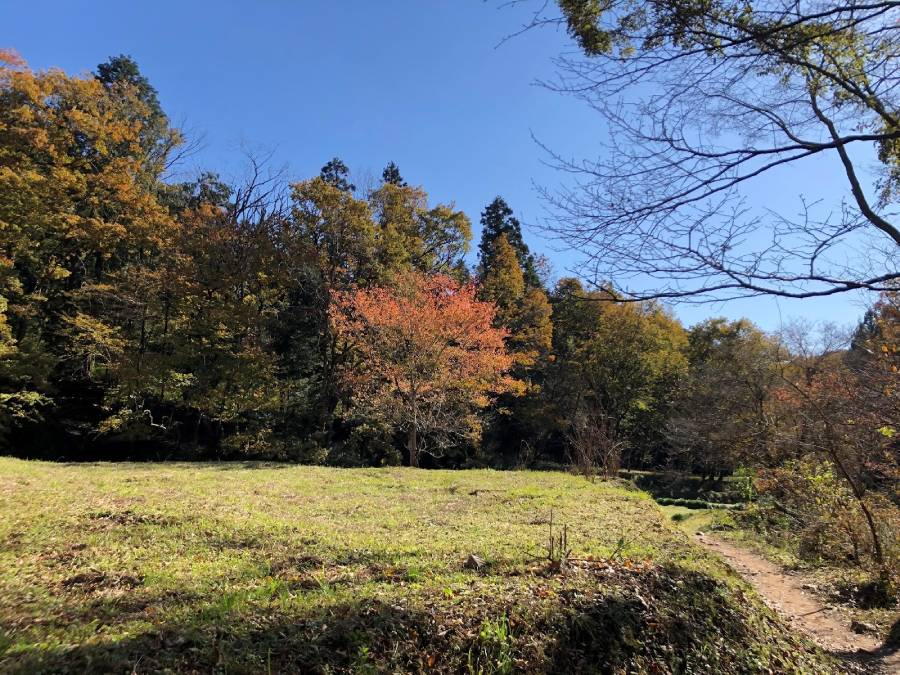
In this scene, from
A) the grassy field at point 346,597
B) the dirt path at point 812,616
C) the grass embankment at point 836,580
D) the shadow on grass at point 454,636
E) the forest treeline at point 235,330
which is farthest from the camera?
the forest treeline at point 235,330

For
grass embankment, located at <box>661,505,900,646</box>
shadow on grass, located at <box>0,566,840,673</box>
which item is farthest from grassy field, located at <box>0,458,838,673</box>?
grass embankment, located at <box>661,505,900,646</box>

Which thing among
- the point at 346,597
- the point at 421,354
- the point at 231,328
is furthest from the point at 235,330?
the point at 346,597

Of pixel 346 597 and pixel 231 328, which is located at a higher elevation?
pixel 231 328

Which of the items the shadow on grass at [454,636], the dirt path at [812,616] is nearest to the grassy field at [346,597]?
the shadow on grass at [454,636]

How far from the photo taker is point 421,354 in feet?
55.5

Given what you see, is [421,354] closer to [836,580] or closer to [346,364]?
[346,364]

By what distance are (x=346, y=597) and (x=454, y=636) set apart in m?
0.83

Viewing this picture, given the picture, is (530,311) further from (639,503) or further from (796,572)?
(796,572)

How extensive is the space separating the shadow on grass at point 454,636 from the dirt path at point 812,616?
1.48 m

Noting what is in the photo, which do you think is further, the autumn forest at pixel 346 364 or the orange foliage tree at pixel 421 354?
the orange foliage tree at pixel 421 354

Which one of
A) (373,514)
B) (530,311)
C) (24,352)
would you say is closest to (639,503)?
(373,514)

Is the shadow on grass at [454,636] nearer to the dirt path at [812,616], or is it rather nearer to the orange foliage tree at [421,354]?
the dirt path at [812,616]

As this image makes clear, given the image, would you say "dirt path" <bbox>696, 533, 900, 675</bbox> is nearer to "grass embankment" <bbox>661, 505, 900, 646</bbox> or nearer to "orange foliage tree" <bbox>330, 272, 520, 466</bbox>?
"grass embankment" <bbox>661, 505, 900, 646</bbox>

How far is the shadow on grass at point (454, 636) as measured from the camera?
8.27 feet
